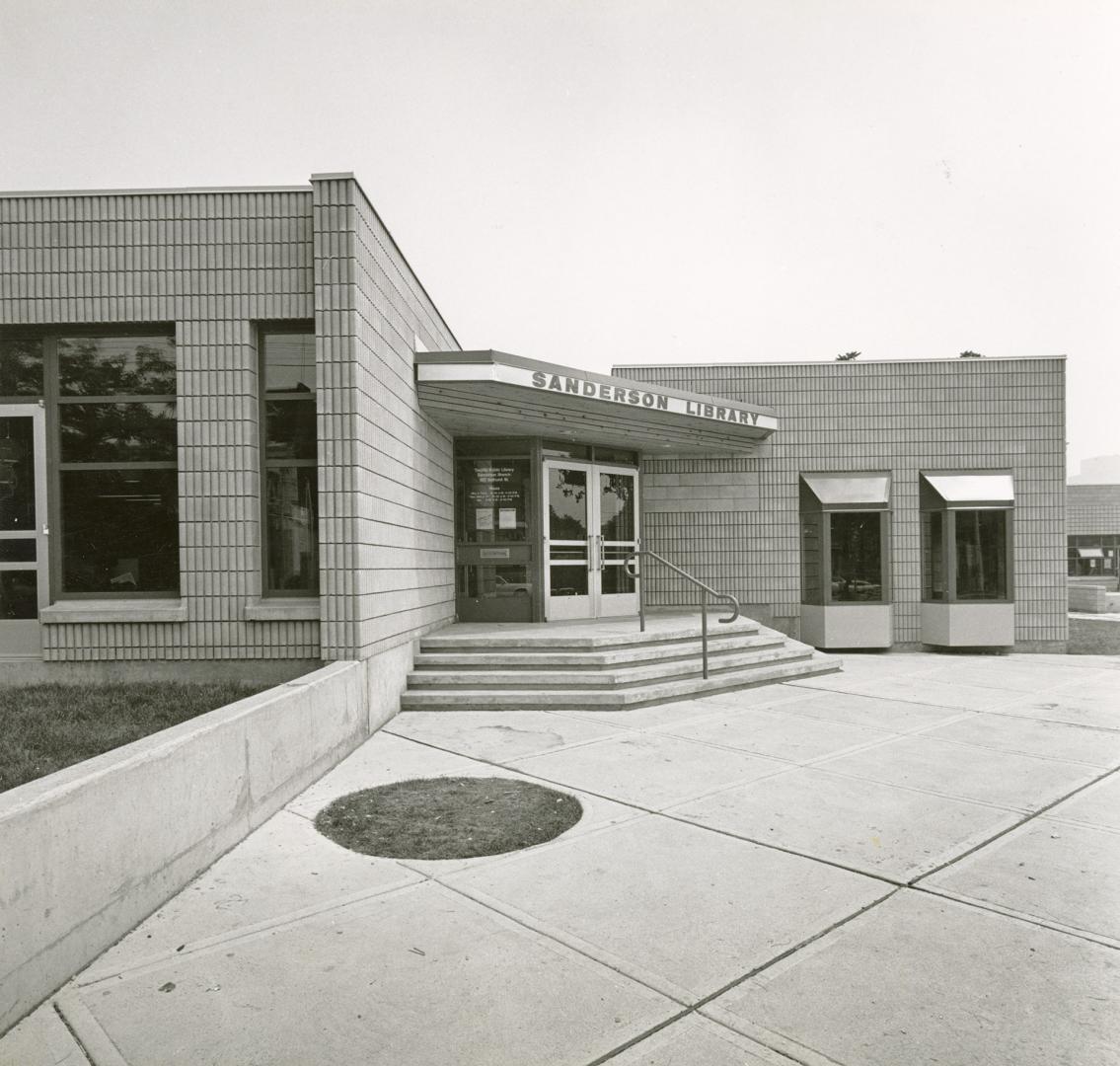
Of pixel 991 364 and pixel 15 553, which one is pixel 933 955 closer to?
pixel 15 553

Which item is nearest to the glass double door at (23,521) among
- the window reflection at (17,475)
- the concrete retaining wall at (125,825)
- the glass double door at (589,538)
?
the window reflection at (17,475)

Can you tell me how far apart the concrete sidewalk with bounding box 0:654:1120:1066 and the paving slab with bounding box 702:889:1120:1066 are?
0.01m

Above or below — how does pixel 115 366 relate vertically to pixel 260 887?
above

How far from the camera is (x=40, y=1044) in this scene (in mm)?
2516

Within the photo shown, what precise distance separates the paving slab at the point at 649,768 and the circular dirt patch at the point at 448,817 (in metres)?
0.36

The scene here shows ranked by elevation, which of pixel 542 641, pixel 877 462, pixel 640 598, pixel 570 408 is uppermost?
pixel 570 408

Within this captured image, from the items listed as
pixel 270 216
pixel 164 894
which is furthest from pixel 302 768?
pixel 270 216

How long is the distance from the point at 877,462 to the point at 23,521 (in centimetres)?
1087

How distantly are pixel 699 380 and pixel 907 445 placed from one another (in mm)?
3269

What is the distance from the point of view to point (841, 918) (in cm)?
337

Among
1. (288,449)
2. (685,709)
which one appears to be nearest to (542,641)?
(685,709)

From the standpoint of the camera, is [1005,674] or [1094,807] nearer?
[1094,807]

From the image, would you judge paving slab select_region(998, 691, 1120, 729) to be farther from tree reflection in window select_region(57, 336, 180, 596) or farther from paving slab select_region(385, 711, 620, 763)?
tree reflection in window select_region(57, 336, 180, 596)

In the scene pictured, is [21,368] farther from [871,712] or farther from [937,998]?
[871,712]
